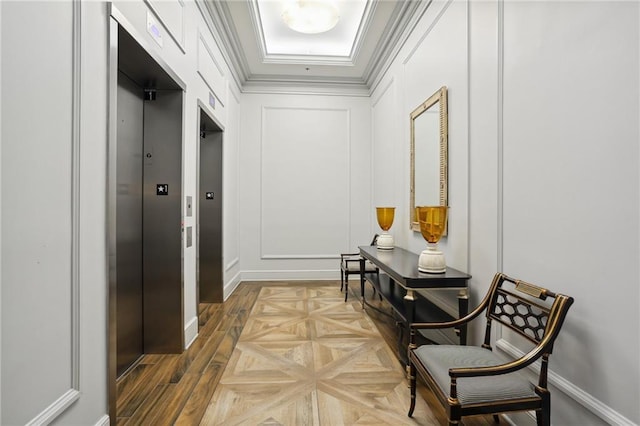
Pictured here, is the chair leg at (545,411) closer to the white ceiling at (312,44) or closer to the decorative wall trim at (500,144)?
the decorative wall trim at (500,144)

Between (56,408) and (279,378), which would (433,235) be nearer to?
(279,378)

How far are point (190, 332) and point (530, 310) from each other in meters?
2.65

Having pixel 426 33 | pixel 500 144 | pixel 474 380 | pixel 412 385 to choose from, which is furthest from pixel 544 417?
pixel 426 33

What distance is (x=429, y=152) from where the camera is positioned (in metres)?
3.23

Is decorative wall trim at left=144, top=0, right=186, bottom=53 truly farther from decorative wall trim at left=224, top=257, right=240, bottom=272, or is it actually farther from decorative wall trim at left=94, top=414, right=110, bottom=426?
decorative wall trim at left=224, top=257, right=240, bottom=272

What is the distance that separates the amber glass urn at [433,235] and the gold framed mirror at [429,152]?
424 mm

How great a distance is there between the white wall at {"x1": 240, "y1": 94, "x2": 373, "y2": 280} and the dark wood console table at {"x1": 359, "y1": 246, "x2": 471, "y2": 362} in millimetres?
1837

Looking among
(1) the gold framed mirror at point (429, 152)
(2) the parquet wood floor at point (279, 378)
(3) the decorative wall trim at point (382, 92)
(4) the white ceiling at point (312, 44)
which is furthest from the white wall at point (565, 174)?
(3) the decorative wall trim at point (382, 92)

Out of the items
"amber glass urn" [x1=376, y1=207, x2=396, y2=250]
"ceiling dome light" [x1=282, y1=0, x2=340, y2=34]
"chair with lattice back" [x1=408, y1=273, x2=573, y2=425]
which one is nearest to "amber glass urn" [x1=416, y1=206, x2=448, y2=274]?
"chair with lattice back" [x1=408, y1=273, x2=573, y2=425]

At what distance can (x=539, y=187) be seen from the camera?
1.72 m

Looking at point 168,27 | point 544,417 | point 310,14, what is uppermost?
point 310,14

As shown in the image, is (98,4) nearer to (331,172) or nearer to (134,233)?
(134,233)

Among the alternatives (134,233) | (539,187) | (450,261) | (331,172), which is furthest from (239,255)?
(539,187)

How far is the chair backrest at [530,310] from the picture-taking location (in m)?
1.42
